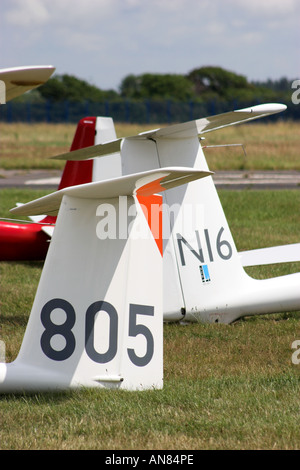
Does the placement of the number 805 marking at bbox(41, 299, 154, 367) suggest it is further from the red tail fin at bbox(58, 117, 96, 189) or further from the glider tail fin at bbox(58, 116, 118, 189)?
the red tail fin at bbox(58, 117, 96, 189)

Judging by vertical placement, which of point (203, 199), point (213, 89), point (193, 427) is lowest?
point (213, 89)

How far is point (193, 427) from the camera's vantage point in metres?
4.32

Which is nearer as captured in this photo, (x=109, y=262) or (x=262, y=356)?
(x=109, y=262)

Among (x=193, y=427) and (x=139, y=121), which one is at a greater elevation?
(x=193, y=427)

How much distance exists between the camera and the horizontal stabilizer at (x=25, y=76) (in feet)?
12.1

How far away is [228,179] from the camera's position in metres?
23.4

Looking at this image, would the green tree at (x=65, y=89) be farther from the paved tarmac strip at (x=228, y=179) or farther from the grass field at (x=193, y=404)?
the grass field at (x=193, y=404)

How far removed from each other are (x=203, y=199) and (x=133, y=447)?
11.7 ft

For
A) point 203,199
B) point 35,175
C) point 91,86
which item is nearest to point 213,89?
point 91,86

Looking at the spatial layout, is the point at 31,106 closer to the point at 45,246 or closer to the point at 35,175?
the point at 35,175

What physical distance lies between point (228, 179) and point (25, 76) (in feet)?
65.6

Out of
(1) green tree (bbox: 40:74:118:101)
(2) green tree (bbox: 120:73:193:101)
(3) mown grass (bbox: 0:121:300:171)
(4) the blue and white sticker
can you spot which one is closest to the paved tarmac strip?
(3) mown grass (bbox: 0:121:300:171)

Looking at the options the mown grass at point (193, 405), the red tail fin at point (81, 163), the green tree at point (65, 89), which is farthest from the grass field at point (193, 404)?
the green tree at point (65, 89)
